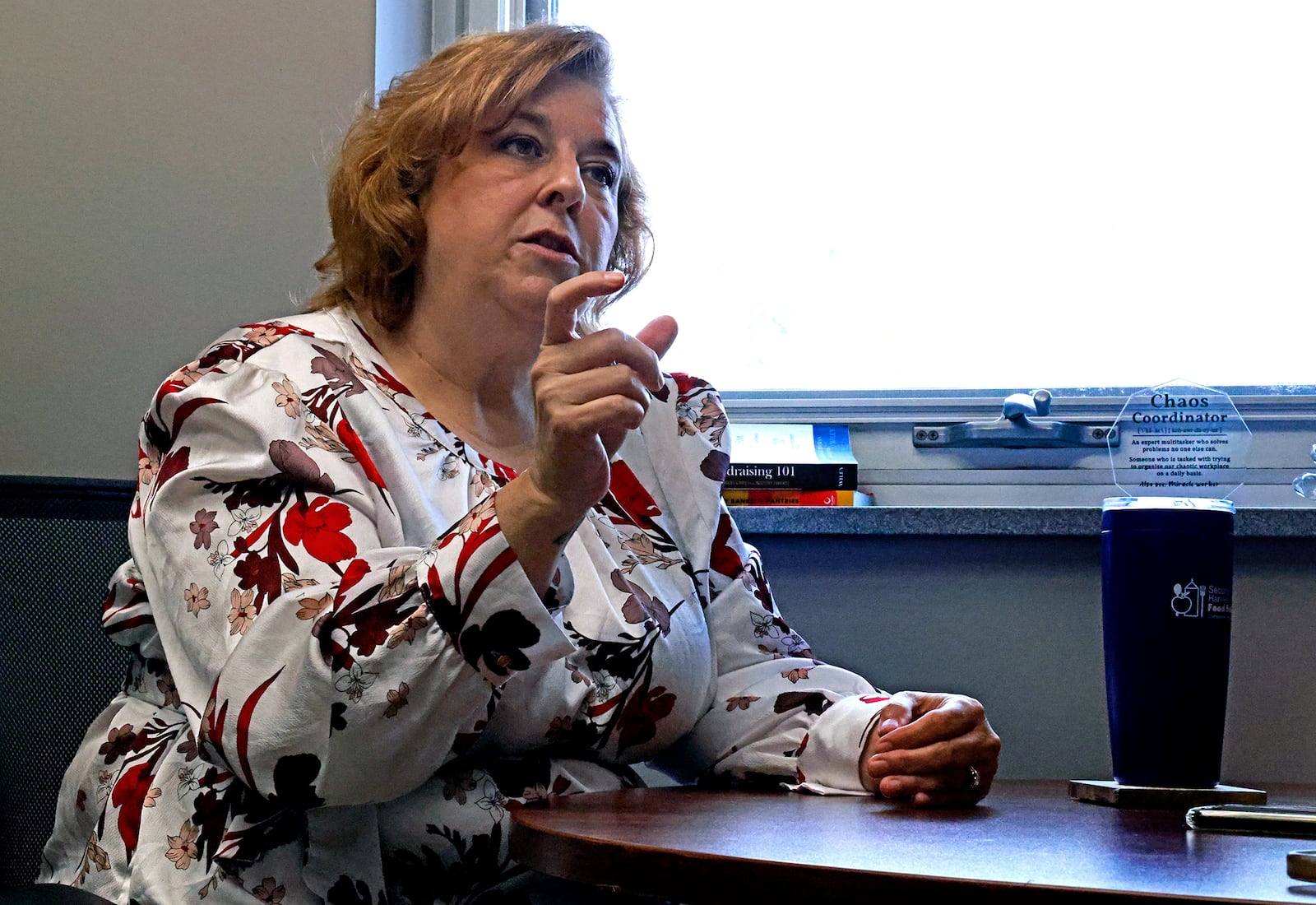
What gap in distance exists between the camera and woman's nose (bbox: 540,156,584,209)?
4.67 ft

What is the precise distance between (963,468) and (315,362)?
1.08 meters

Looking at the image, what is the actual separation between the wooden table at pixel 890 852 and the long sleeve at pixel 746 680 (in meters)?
0.28

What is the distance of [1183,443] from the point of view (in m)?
1.91

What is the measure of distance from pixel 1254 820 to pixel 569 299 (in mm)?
581

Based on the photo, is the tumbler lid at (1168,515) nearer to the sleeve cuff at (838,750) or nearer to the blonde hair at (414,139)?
the sleeve cuff at (838,750)

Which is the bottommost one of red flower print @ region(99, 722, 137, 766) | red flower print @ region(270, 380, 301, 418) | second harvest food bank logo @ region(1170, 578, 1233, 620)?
red flower print @ region(99, 722, 137, 766)

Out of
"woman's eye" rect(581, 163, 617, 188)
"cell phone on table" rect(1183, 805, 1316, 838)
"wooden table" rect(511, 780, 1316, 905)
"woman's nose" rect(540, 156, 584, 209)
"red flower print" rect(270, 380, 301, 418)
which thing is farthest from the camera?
"woman's eye" rect(581, 163, 617, 188)

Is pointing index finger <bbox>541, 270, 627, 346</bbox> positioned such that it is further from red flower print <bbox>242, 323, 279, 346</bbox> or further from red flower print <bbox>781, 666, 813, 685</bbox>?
red flower print <bbox>781, 666, 813, 685</bbox>

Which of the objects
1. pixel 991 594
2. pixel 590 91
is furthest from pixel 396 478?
pixel 991 594

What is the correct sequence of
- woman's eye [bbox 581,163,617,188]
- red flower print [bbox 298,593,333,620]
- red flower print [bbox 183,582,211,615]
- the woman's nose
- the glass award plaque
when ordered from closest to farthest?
1. red flower print [bbox 298,593,333,620]
2. red flower print [bbox 183,582,211,615]
3. the woman's nose
4. woman's eye [bbox 581,163,617,188]
5. the glass award plaque

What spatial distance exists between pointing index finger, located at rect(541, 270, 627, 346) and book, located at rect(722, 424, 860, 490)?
922 mm

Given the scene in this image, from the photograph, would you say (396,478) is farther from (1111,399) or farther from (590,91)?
(1111,399)

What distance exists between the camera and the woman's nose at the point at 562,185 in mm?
1423

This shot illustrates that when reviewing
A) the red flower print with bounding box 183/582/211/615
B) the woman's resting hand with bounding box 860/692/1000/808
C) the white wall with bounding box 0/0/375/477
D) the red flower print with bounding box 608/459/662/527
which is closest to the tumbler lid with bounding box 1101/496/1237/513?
the woman's resting hand with bounding box 860/692/1000/808
